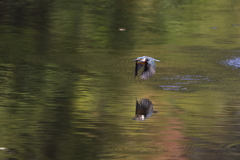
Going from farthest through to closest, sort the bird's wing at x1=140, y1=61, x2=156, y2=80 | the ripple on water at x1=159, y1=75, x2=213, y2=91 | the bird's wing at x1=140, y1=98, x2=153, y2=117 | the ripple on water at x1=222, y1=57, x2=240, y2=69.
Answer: the ripple on water at x1=222, y1=57, x2=240, y2=69 → the ripple on water at x1=159, y1=75, x2=213, y2=91 → the bird's wing at x1=140, y1=61, x2=156, y2=80 → the bird's wing at x1=140, y1=98, x2=153, y2=117

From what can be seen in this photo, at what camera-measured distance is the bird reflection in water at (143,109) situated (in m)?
6.20

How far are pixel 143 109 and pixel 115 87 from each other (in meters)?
1.09

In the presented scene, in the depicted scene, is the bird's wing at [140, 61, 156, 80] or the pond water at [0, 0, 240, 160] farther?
the bird's wing at [140, 61, 156, 80]

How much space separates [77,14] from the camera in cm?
1491

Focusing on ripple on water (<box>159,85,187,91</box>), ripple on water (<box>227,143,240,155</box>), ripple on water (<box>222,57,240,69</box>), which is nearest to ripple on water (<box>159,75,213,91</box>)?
ripple on water (<box>159,85,187,91</box>)

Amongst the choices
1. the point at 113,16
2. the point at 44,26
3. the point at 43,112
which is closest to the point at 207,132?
the point at 43,112

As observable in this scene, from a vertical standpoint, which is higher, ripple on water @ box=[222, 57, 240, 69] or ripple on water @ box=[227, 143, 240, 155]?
ripple on water @ box=[222, 57, 240, 69]

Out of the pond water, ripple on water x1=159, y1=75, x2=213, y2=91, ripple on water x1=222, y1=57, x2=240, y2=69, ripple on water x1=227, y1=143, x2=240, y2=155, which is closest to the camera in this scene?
ripple on water x1=227, y1=143, x2=240, y2=155

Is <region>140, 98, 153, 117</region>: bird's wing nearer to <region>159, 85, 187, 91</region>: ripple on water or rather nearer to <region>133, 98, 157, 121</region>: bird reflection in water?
<region>133, 98, 157, 121</region>: bird reflection in water

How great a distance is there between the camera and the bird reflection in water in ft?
20.3

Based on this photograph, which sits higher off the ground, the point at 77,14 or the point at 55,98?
the point at 77,14

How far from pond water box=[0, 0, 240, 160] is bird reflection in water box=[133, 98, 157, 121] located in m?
0.07

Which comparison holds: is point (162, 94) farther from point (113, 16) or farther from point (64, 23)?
point (113, 16)

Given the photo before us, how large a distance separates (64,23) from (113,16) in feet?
5.83
